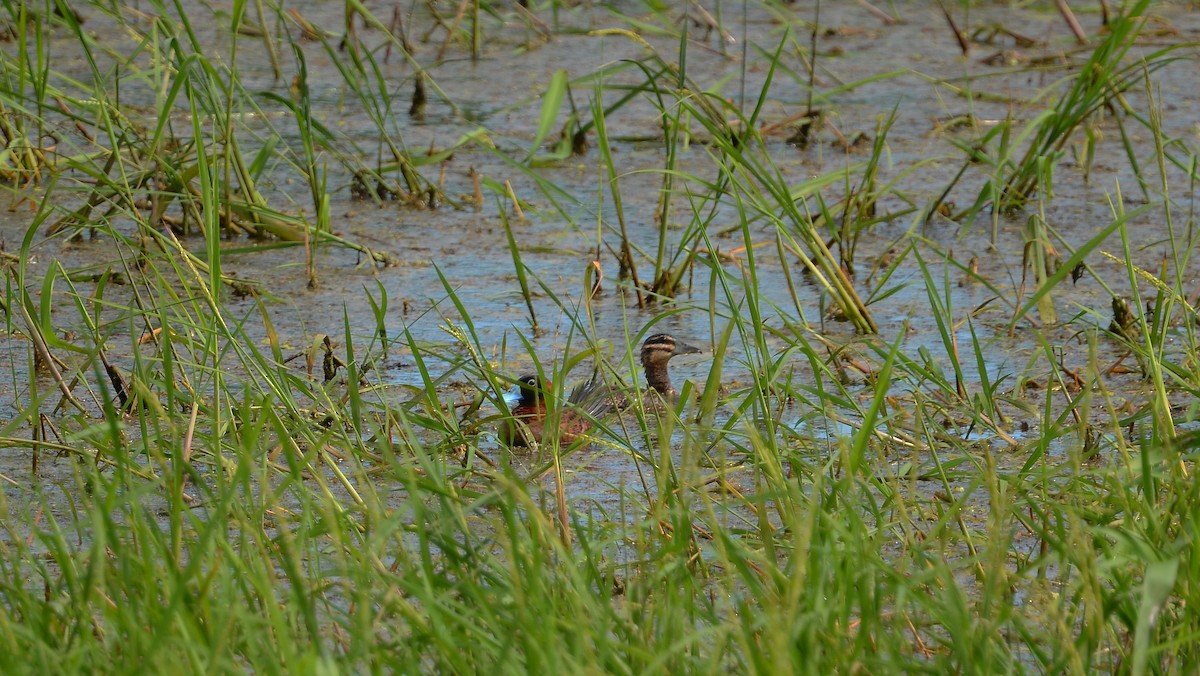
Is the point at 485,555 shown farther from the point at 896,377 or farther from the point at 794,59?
the point at 794,59

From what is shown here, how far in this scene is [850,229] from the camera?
523 cm

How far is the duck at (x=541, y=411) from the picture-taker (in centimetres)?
385

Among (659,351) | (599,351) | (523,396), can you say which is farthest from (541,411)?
(599,351)

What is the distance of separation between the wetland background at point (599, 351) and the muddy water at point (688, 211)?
0.09 feet

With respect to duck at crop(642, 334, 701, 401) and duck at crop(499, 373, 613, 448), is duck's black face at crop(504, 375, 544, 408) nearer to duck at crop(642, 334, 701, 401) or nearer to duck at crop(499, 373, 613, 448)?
duck at crop(499, 373, 613, 448)

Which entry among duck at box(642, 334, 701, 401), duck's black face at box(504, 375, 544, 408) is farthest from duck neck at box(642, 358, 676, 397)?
duck's black face at box(504, 375, 544, 408)

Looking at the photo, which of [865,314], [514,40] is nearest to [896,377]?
[865,314]

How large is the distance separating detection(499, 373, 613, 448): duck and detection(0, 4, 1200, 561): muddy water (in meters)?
0.09

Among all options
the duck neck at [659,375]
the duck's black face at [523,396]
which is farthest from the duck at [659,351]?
the duck's black face at [523,396]

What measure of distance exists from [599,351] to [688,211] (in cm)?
285

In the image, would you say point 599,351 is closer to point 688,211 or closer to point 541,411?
point 541,411

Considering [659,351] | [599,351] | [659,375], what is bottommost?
[659,375]

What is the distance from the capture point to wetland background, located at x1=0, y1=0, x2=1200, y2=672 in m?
2.30

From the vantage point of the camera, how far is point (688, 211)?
19.6 feet
